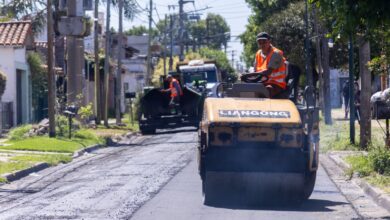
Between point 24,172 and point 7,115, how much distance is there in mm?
15916

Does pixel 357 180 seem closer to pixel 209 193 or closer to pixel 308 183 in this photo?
pixel 308 183

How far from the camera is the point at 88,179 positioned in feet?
56.4

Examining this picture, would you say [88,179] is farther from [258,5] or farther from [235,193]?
[258,5]

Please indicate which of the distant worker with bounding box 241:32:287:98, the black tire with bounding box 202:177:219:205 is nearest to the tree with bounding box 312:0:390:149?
the distant worker with bounding box 241:32:287:98

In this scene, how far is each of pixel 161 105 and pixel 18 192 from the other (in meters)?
16.1

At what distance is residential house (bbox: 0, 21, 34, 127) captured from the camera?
3522 centimetres

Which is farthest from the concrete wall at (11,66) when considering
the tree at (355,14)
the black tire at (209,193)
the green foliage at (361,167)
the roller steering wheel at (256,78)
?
the tree at (355,14)

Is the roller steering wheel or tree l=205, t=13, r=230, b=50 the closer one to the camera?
the roller steering wheel

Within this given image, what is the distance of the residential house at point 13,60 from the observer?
35.2 m

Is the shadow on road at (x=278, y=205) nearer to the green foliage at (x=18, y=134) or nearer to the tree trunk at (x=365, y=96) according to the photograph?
the tree trunk at (x=365, y=96)

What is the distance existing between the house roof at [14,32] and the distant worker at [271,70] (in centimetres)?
2242

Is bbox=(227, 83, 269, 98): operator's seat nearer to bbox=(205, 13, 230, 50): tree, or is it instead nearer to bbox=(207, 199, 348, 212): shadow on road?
bbox=(207, 199, 348, 212): shadow on road

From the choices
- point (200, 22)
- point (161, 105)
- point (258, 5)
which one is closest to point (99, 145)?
point (161, 105)

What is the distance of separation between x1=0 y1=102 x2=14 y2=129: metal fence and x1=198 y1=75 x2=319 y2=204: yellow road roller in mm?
21815
